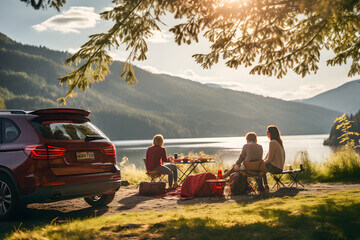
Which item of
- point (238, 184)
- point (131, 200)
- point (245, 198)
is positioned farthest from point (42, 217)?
point (238, 184)

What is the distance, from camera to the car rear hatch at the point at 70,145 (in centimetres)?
576

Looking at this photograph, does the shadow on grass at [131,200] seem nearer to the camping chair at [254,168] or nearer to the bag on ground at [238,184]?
the bag on ground at [238,184]

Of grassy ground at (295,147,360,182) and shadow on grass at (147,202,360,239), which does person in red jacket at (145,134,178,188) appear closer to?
shadow on grass at (147,202,360,239)

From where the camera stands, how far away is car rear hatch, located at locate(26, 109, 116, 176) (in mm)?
5758

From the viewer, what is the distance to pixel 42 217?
6.49m

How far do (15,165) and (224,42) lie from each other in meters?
5.63

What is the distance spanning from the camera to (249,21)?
8.14 meters

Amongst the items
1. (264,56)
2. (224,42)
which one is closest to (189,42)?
(224,42)

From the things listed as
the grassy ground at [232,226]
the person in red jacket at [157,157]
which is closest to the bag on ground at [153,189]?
the person in red jacket at [157,157]

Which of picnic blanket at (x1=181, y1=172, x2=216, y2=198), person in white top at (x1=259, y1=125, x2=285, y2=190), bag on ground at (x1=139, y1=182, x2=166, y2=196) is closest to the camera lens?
picnic blanket at (x1=181, y1=172, x2=216, y2=198)

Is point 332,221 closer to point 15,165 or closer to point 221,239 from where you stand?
point 221,239

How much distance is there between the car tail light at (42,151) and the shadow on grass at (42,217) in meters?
1.03

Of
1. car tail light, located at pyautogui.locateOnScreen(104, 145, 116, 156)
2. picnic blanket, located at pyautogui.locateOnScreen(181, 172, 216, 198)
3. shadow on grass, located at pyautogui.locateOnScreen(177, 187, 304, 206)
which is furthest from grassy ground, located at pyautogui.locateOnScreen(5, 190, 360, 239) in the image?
picnic blanket, located at pyautogui.locateOnScreen(181, 172, 216, 198)

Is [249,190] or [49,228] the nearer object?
[49,228]
